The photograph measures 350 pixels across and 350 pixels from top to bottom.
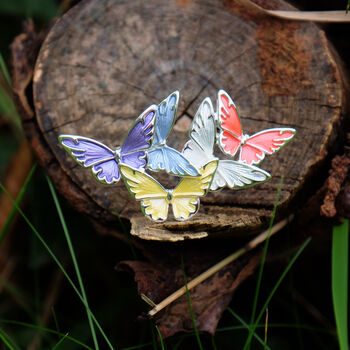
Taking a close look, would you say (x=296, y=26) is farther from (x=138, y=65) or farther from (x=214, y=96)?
(x=138, y=65)

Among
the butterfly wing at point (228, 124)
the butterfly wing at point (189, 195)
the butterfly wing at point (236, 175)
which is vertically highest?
the butterfly wing at point (228, 124)

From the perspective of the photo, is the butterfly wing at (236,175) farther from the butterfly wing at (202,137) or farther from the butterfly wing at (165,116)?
the butterfly wing at (165,116)

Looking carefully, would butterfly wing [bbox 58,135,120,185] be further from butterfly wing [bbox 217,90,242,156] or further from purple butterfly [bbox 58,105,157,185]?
butterfly wing [bbox 217,90,242,156]

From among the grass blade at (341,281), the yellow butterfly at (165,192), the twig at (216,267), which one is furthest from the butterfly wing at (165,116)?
the grass blade at (341,281)

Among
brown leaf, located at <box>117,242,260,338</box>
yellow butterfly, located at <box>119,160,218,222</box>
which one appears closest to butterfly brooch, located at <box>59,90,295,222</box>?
yellow butterfly, located at <box>119,160,218,222</box>

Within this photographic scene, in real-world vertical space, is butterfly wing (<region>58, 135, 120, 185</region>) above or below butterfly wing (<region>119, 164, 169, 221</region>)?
above

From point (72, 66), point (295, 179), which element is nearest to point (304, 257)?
point (295, 179)
